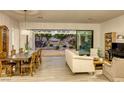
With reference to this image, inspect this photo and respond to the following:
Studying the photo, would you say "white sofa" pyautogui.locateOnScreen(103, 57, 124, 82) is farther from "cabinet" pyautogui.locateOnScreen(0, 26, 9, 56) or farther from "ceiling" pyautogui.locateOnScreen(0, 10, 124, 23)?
"cabinet" pyautogui.locateOnScreen(0, 26, 9, 56)

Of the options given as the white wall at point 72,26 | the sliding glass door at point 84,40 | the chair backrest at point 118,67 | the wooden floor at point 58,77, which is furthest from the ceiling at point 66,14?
the sliding glass door at point 84,40

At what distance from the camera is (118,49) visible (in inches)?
356

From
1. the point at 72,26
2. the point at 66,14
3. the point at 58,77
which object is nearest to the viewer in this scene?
the point at 58,77

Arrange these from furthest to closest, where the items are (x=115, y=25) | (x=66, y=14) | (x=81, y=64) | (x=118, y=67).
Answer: (x=115, y=25) → (x=66, y=14) → (x=81, y=64) → (x=118, y=67)

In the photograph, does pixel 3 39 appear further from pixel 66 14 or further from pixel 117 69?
pixel 117 69

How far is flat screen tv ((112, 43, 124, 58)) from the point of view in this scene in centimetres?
871

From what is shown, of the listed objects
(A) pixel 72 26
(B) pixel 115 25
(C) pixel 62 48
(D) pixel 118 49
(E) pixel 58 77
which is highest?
(A) pixel 72 26

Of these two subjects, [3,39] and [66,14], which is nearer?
[3,39]

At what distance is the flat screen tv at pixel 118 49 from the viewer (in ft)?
28.6

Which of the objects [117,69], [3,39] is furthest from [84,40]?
[117,69]

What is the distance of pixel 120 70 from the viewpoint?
5.07m

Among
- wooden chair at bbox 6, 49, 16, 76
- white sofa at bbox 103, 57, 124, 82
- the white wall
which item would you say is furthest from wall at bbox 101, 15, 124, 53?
wooden chair at bbox 6, 49, 16, 76

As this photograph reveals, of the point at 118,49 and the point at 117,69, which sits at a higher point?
the point at 118,49
